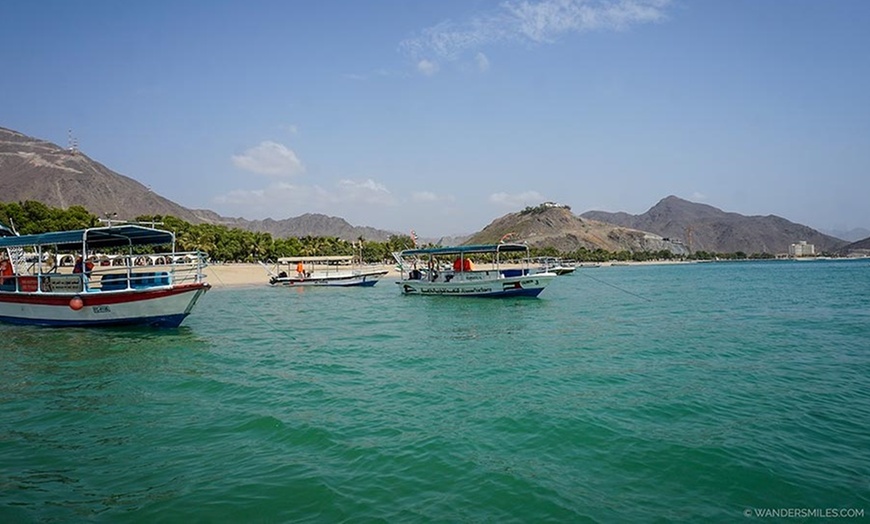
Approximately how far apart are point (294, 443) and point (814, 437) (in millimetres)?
8813

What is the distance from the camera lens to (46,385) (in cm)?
1247

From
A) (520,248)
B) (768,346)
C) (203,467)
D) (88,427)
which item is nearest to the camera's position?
(203,467)

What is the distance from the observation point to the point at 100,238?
21.4 m

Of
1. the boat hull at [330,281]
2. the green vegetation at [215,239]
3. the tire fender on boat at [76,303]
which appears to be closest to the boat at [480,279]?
the boat hull at [330,281]

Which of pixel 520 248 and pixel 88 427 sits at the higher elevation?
pixel 520 248

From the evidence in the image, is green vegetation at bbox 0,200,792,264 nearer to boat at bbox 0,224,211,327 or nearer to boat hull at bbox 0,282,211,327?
boat at bbox 0,224,211,327

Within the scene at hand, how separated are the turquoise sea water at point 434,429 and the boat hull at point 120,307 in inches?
75.3

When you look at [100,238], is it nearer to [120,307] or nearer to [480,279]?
[120,307]

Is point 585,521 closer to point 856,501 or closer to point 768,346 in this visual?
point 856,501

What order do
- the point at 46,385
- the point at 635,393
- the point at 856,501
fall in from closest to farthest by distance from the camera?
the point at 856,501, the point at 635,393, the point at 46,385

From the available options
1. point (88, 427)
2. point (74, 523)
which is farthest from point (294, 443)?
point (88, 427)

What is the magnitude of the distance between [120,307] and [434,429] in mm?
17111

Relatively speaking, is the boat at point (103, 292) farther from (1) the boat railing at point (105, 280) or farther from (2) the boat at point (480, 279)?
(2) the boat at point (480, 279)

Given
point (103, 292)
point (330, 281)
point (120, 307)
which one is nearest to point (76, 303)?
point (103, 292)
